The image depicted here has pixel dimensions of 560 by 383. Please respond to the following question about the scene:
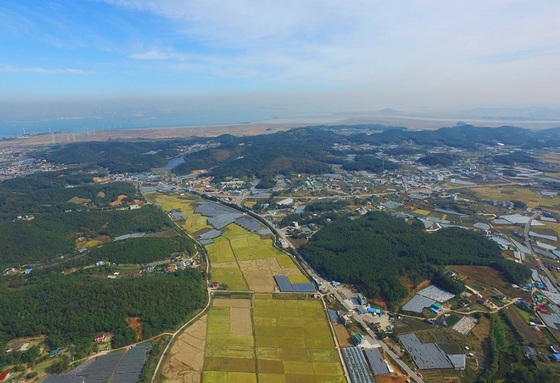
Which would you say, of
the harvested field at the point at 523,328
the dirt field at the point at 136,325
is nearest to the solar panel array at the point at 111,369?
the dirt field at the point at 136,325

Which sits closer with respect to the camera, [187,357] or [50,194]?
[187,357]

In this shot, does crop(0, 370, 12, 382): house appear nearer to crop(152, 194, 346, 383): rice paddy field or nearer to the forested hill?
crop(152, 194, 346, 383): rice paddy field

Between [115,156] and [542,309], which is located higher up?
[115,156]

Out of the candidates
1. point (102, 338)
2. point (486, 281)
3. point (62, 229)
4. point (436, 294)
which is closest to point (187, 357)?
point (102, 338)

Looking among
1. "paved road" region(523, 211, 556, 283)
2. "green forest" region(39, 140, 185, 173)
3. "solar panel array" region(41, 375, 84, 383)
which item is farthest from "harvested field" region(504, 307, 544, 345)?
"green forest" region(39, 140, 185, 173)

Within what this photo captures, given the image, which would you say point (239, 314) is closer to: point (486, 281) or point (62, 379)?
point (62, 379)
